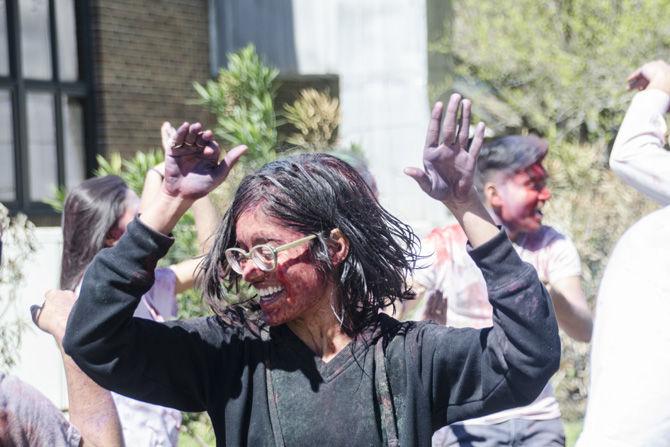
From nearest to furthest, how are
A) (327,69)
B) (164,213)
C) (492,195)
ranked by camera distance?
(164,213) < (492,195) < (327,69)

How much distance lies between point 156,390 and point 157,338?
0.39 feet

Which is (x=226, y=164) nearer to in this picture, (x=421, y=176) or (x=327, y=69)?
(x=421, y=176)

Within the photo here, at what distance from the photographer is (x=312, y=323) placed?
8.46 feet

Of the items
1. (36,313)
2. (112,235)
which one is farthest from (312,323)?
(112,235)

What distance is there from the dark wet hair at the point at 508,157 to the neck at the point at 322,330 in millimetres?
2142

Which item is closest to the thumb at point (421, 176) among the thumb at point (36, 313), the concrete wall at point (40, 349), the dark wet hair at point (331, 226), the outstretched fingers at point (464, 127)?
the outstretched fingers at point (464, 127)

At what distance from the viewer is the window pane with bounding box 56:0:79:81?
1227 centimetres

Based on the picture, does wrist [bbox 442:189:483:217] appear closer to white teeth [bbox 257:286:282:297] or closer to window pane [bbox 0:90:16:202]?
white teeth [bbox 257:286:282:297]

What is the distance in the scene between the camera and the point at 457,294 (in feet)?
14.4

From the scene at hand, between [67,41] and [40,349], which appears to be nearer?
[40,349]

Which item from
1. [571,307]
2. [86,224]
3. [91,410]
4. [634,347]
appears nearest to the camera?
[634,347]

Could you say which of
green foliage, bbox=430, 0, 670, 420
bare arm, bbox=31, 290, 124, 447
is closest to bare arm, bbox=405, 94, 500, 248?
bare arm, bbox=31, 290, 124, 447

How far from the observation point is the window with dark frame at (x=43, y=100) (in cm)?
1173

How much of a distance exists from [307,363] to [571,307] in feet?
6.71
